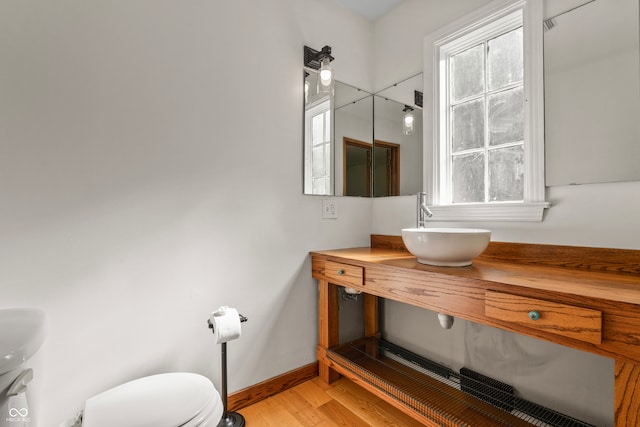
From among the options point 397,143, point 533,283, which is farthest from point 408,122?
point 533,283

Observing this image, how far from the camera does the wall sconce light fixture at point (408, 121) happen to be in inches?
75.9

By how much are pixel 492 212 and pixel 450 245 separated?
1.50 feet

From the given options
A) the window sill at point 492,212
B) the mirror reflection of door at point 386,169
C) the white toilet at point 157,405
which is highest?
the mirror reflection of door at point 386,169

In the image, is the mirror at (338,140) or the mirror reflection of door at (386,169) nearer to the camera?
the mirror at (338,140)

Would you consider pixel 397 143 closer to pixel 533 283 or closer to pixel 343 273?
pixel 343 273

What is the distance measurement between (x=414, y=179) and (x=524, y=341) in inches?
39.7

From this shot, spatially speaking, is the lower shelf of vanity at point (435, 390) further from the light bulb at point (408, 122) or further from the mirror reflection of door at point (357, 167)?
the light bulb at point (408, 122)

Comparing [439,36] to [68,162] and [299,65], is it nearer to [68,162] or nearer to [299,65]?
[299,65]

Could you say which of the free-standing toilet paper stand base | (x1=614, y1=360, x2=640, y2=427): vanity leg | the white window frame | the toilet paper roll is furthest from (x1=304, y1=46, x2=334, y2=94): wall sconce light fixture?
(x1=614, y1=360, x2=640, y2=427): vanity leg

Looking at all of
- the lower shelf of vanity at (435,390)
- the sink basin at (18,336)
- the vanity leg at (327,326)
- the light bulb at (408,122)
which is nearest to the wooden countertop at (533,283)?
the vanity leg at (327,326)

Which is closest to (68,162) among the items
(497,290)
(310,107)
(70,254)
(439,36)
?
(70,254)

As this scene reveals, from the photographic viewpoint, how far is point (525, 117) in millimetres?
1426

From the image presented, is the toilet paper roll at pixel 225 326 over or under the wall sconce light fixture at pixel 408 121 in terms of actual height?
under

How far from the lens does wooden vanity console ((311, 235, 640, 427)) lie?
814 millimetres
